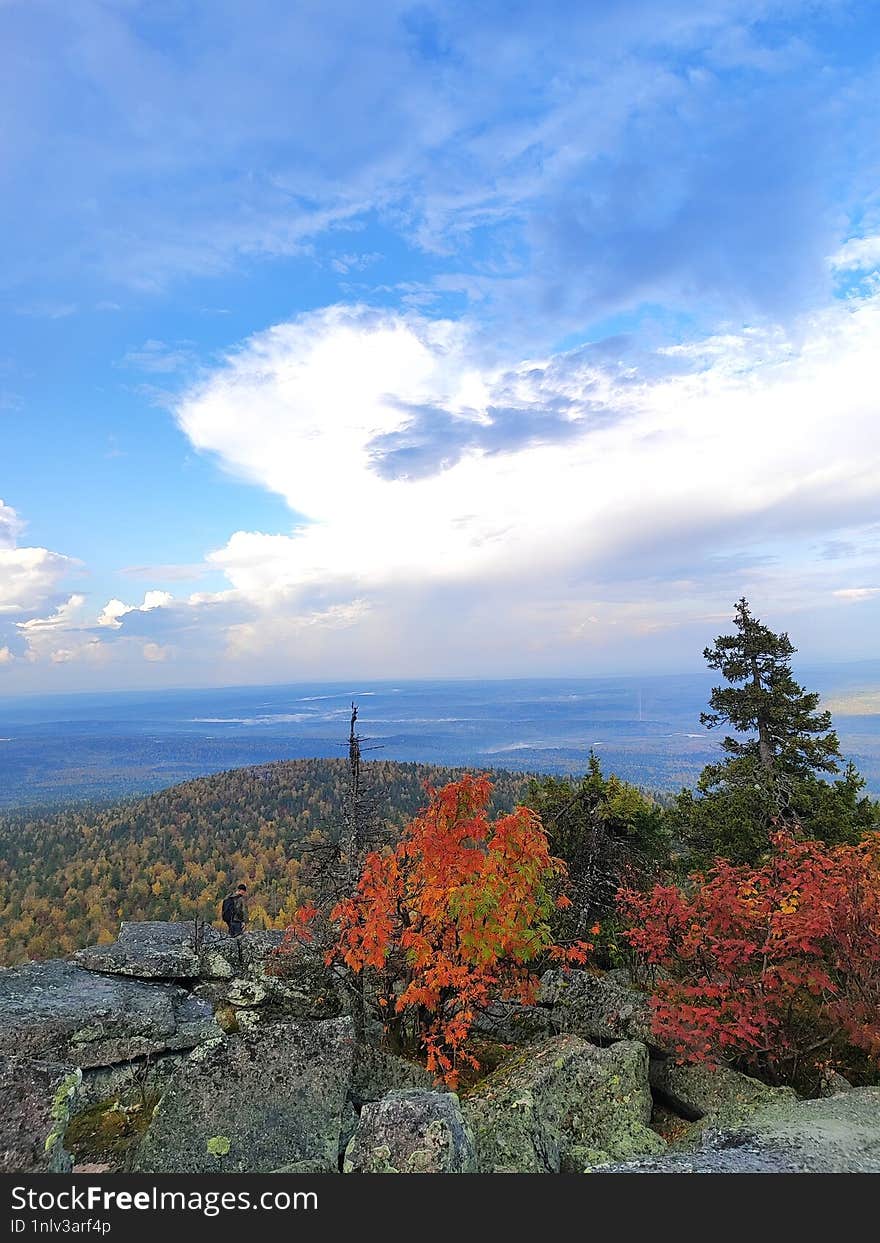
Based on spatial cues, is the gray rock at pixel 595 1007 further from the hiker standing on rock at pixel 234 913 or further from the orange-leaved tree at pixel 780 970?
the hiker standing on rock at pixel 234 913

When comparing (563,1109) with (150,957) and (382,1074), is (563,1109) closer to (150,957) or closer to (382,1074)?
(382,1074)

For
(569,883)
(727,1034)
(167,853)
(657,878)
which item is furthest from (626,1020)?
(167,853)

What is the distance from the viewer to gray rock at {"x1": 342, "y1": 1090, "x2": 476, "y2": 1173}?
6.33 m

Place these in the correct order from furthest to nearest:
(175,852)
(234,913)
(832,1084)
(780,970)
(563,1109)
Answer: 1. (175,852)
2. (234,913)
3. (780,970)
4. (832,1084)
5. (563,1109)

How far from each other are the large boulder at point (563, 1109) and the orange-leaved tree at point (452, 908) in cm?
142

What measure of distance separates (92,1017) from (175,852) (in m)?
72.9

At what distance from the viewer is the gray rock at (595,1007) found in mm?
11891

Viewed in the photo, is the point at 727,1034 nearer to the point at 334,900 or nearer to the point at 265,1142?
the point at 265,1142

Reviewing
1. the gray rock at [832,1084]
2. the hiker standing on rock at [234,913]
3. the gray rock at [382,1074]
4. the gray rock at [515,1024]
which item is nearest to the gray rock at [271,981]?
the gray rock at [382,1074]

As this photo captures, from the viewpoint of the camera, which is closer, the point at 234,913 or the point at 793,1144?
the point at 793,1144

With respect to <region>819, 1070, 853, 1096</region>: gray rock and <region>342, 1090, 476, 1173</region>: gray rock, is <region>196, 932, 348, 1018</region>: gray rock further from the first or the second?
<region>819, 1070, 853, 1096</region>: gray rock

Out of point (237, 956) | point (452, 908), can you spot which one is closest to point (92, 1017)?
point (237, 956)

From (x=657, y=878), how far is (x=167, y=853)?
73.4m

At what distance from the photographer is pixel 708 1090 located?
10.3m
